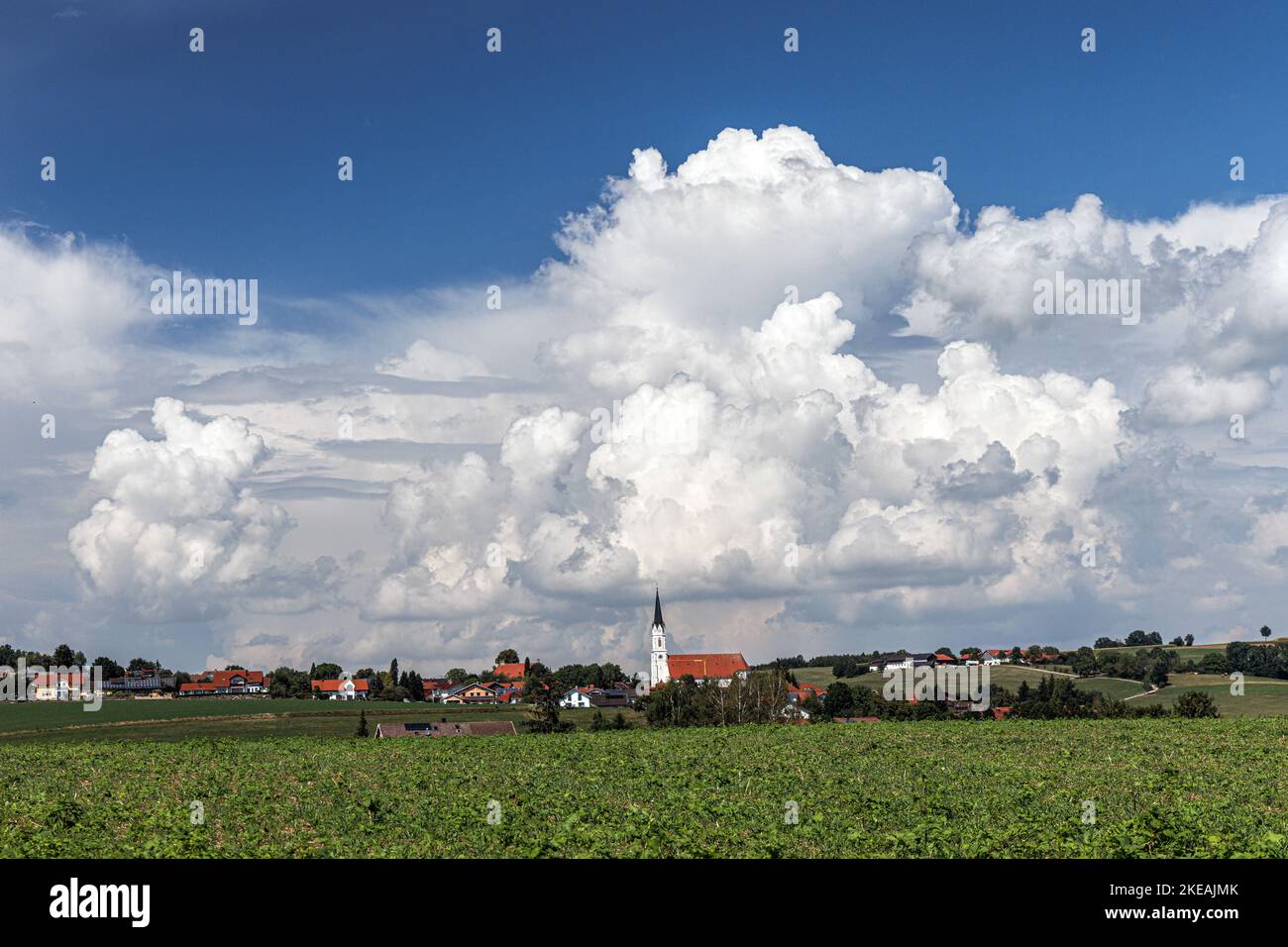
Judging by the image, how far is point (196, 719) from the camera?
11125cm

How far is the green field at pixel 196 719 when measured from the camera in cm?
9206

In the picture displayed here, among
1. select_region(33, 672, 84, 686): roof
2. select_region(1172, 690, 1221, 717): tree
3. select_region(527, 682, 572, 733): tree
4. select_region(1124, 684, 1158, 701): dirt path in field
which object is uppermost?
select_region(1172, 690, 1221, 717): tree

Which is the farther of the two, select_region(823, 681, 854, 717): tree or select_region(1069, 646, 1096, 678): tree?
select_region(1069, 646, 1096, 678): tree

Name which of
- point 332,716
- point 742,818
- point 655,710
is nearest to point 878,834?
point 742,818

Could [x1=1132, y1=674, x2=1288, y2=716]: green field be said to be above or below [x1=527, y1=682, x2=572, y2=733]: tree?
below

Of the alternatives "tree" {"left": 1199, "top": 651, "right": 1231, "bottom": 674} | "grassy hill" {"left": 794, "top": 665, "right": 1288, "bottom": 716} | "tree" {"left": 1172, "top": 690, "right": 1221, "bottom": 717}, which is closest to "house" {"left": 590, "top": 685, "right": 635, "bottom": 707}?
"grassy hill" {"left": 794, "top": 665, "right": 1288, "bottom": 716}

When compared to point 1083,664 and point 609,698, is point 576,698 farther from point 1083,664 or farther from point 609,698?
point 1083,664

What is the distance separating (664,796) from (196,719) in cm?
9528

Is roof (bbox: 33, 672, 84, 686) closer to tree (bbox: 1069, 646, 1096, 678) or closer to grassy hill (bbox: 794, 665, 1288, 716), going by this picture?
grassy hill (bbox: 794, 665, 1288, 716)

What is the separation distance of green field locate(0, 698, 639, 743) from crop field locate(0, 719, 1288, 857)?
145ft

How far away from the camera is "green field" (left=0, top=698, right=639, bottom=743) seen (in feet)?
302

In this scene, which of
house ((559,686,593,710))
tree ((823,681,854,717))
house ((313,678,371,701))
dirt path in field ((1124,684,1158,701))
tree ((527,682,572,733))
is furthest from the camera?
house ((313,678,371,701))

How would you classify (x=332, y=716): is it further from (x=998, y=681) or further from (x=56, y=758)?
(x=998, y=681)
